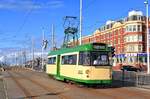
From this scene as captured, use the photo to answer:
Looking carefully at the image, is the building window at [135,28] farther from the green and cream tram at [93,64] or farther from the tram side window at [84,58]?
the tram side window at [84,58]

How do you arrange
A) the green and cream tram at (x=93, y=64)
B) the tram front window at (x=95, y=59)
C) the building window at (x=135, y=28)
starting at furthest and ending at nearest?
the building window at (x=135, y=28) < the tram front window at (x=95, y=59) < the green and cream tram at (x=93, y=64)

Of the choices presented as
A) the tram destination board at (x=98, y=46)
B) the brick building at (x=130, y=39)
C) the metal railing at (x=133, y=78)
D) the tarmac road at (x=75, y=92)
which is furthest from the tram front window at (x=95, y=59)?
the brick building at (x=130, y=39)

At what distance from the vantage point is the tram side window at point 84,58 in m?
29.5

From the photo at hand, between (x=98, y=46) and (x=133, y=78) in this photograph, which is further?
(x=133, y=78)

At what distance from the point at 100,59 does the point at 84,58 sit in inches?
48.2

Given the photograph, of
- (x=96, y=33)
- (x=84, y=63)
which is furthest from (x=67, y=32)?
(x=96, y=33)

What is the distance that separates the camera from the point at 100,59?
2964 centimetres

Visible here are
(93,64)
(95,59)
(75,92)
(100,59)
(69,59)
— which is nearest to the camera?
(75,92)

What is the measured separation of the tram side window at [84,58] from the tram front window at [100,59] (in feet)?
1.20

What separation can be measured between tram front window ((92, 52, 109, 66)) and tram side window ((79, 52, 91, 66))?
36 cm

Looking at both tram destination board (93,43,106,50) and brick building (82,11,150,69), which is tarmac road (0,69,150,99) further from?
brick building (82,11,150,69)

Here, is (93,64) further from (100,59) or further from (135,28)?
(135,28)

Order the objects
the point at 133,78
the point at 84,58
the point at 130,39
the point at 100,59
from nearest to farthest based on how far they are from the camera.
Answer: the point at 100,59, the point at 84,58, the point at 133,78, the point at 130,39

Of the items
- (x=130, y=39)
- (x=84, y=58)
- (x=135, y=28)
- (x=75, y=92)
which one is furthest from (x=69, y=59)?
(x=135, y=28)
